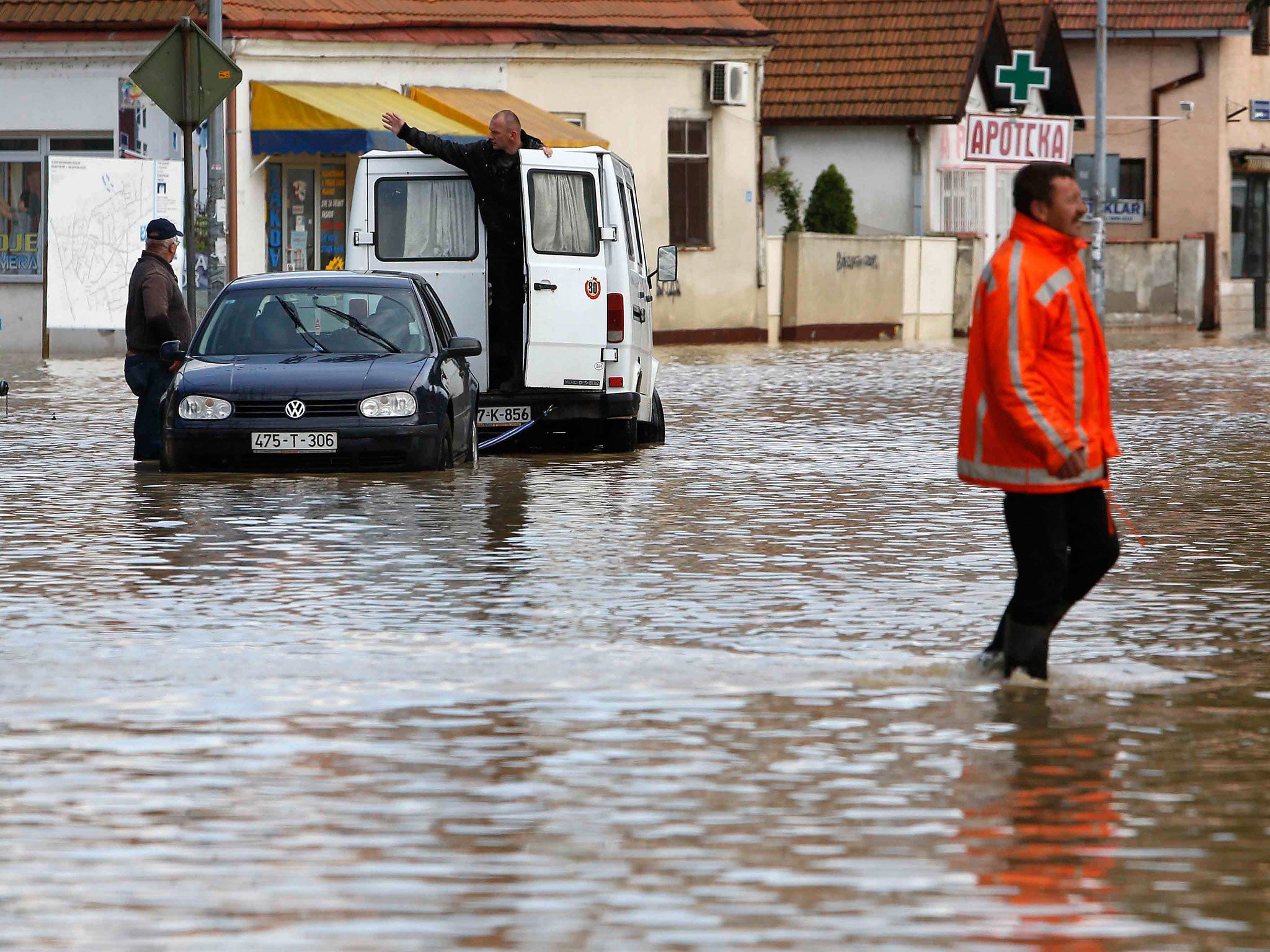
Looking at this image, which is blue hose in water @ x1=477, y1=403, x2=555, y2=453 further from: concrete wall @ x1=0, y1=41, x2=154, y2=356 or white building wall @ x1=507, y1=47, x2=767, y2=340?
white building wall @ x1=507, y1=47, x2=767, y2=340

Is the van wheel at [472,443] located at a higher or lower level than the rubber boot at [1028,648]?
higher

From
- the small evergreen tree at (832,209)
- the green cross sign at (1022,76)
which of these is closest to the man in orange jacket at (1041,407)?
the small evergreen tree at (832,209)

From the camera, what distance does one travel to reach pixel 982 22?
51.7 meters

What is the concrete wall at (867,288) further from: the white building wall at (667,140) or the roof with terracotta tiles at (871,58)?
the roof with terracotta tiles at (871,58)

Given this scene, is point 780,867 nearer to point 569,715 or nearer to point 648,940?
point 648,940

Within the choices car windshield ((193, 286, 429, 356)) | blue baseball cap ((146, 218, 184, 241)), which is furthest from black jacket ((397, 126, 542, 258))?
blue baseball cap ((146, 218, 184, 241))

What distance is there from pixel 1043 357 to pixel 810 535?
17.1 ft

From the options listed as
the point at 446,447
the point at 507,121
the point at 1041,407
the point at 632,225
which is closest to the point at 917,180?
the point at 632,225

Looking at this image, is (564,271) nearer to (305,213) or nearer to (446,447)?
(446,447)

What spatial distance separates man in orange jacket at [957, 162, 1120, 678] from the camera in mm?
8039

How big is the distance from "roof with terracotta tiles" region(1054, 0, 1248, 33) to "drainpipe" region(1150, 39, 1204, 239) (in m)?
1.01

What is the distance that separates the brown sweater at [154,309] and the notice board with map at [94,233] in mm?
11699

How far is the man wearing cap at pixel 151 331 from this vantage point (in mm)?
17562

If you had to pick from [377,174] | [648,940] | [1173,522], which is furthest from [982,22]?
[648,940]
